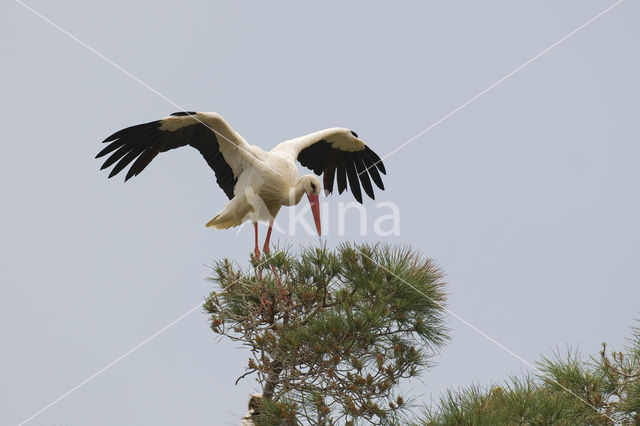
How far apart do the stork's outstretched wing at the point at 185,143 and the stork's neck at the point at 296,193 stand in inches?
17.2

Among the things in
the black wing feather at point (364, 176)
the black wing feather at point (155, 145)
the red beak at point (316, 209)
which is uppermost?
the black wing feather at point (364, 176)

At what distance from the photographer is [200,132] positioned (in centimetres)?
526

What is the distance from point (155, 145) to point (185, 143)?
0.29 m

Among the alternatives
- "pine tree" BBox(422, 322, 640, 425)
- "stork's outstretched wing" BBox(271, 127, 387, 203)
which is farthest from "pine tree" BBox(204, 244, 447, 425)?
"stork's outstretched wing" BBox(271, 127, 387, 203)

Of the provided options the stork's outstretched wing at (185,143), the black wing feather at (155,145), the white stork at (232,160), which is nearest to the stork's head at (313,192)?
the white stork at (232,160)

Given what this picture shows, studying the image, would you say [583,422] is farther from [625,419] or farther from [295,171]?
[295,171]

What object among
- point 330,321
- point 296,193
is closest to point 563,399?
point 330,321

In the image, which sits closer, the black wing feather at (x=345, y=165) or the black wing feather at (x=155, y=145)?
the black wing feather at (x=155, y=145)

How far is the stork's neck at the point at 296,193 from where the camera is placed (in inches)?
200

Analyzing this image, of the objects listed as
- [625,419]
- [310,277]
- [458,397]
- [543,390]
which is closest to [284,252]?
[310,277]

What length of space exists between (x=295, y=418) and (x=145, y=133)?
259 cm

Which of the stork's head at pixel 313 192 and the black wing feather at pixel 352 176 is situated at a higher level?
the black wing feather at pixel 352 176

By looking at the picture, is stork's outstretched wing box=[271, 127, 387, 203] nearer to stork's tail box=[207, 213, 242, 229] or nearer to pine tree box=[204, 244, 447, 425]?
stork's tail box=[207, 213, 242, 229]

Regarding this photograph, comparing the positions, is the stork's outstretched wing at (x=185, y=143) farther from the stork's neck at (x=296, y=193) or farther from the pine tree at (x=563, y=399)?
the pine tree at (x=563, y=399)
